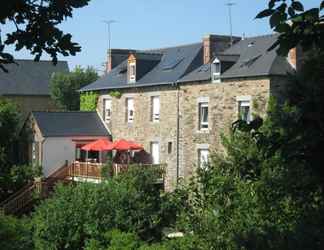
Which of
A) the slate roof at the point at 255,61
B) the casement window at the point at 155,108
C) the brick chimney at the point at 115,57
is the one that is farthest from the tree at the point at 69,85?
the slate roof at the point at 255,61

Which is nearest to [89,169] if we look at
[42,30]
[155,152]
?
[155,152]

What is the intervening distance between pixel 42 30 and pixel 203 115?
26787 mm

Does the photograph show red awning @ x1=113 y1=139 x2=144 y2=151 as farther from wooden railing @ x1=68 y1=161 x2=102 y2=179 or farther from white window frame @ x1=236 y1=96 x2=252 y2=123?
white window frame @ x1=236 y1=96 x2=252 y2=123

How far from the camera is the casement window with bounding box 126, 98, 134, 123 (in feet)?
123

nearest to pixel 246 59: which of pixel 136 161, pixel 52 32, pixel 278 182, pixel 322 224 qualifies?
pixel 136 161

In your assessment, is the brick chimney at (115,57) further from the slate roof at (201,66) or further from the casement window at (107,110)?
the casement window at (107,110)

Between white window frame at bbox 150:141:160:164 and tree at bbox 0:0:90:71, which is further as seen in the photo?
white window frame at bbox 150:141:160:164

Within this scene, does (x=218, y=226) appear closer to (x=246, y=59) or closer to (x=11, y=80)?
A: (x=246, y=59)

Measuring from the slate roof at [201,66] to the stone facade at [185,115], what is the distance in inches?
14.6

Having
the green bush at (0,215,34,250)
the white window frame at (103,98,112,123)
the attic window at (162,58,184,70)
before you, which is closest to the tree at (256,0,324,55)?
the green bush at (0,215,34,250)

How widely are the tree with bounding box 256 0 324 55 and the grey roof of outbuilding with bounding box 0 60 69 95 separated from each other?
47239 millimetres

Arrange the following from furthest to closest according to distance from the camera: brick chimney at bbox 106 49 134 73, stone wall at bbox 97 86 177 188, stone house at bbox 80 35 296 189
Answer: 1. brick chimney at bbox 106 49 134 73
2. stone wall at bbox 97 86 177 188
3. stone house at bbox 80 35 296 189

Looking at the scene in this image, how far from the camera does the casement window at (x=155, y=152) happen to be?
35.1 meters

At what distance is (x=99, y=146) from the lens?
119 ft
